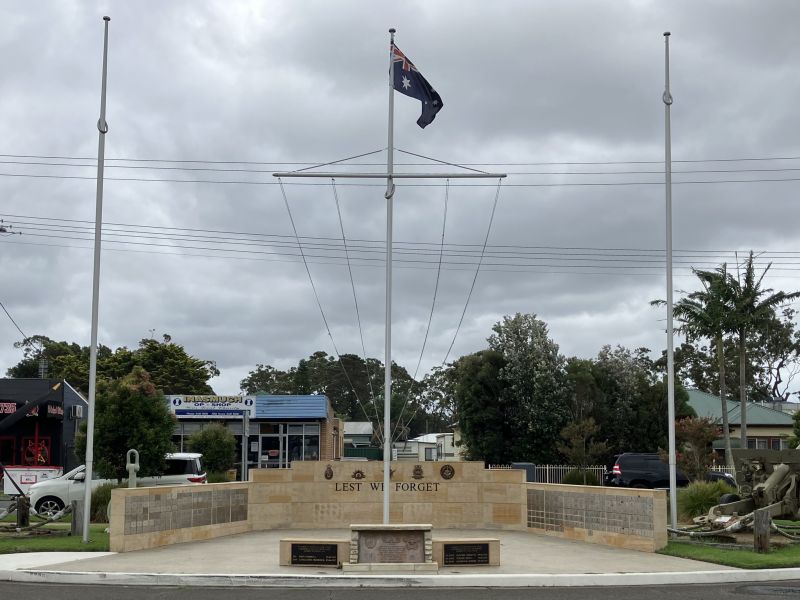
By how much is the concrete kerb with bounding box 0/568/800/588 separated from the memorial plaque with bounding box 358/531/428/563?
0.63 metres

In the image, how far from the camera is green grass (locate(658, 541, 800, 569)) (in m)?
15.0

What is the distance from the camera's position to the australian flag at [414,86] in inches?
711

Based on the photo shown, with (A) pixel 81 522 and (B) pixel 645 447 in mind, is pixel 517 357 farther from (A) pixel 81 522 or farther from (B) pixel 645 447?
(A) pixel 81 522

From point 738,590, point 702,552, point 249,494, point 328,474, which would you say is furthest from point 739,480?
point 249,494

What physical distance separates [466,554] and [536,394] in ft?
98.6

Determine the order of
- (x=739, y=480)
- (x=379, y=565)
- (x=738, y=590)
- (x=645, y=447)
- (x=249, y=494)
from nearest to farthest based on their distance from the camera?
(x=738, y=590), (x=379, y=565), (x=739, y=480), (x=249, y=494), (x=645, y=447)

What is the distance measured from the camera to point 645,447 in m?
47.4

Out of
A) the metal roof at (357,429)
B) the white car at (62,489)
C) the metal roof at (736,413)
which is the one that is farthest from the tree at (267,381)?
the white car at (62,489)

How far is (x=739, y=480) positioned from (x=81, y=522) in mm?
13822

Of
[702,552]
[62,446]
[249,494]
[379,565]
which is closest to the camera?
[379,565]

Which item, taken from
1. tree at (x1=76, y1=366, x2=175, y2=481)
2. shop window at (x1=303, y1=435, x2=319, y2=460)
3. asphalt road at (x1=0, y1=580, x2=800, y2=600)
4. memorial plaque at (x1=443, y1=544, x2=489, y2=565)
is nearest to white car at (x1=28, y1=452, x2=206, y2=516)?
tree at (x1=76, y1=366, x2=175, y2=481)

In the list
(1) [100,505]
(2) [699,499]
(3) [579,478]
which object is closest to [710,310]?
(3) [579,478]

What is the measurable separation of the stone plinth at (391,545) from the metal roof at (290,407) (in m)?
33.9

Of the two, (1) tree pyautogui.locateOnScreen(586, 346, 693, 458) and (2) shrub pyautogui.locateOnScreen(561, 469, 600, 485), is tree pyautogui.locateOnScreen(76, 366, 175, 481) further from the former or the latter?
(1) tree pyautogui.locateOnScreen(586, 346, 693, 458)
